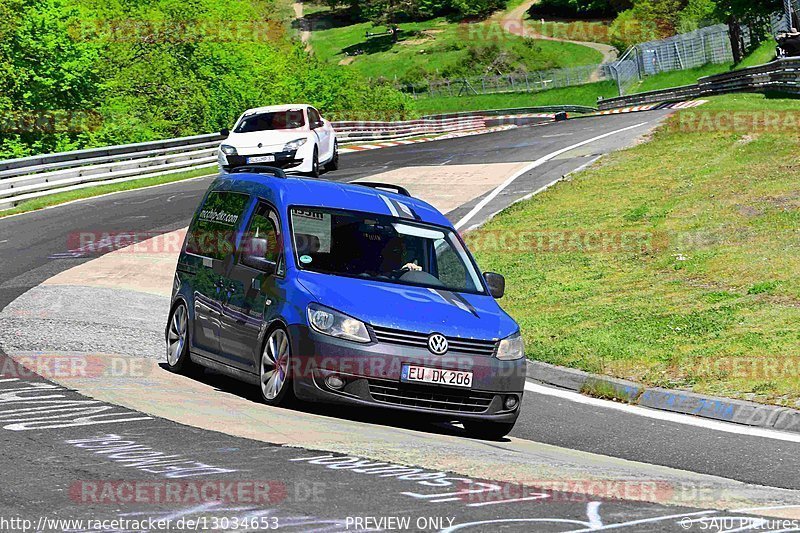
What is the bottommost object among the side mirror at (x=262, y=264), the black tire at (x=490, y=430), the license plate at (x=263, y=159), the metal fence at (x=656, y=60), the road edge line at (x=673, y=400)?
the metal fence at (x=656, y=60)

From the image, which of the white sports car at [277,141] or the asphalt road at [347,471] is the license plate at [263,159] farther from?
the asphalt road at [347,471]

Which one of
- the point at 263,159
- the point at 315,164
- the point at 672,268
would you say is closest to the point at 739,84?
the point at 315,164

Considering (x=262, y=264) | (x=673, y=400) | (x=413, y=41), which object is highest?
(x=413, y=41)

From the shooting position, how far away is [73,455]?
733 cm

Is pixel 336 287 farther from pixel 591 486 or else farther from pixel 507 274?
pixel 507 274

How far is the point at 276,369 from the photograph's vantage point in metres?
9.94

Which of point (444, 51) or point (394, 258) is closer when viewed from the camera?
point (394, 258)

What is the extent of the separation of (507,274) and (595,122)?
96.0 ft

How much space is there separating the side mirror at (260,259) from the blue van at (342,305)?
0.04ft

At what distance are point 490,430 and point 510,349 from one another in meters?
0.68

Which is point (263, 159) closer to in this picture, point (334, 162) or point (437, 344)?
point (334, 162)

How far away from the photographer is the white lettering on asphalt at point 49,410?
27.7 ft

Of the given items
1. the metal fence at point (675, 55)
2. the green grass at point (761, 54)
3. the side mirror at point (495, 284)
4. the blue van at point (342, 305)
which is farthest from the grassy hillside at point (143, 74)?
the side mirror at point (495, 284)

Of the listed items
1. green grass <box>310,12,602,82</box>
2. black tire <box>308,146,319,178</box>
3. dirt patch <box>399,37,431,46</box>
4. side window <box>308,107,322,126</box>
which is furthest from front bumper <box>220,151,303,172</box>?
dirt patch <box>399,37,431,46</box>
